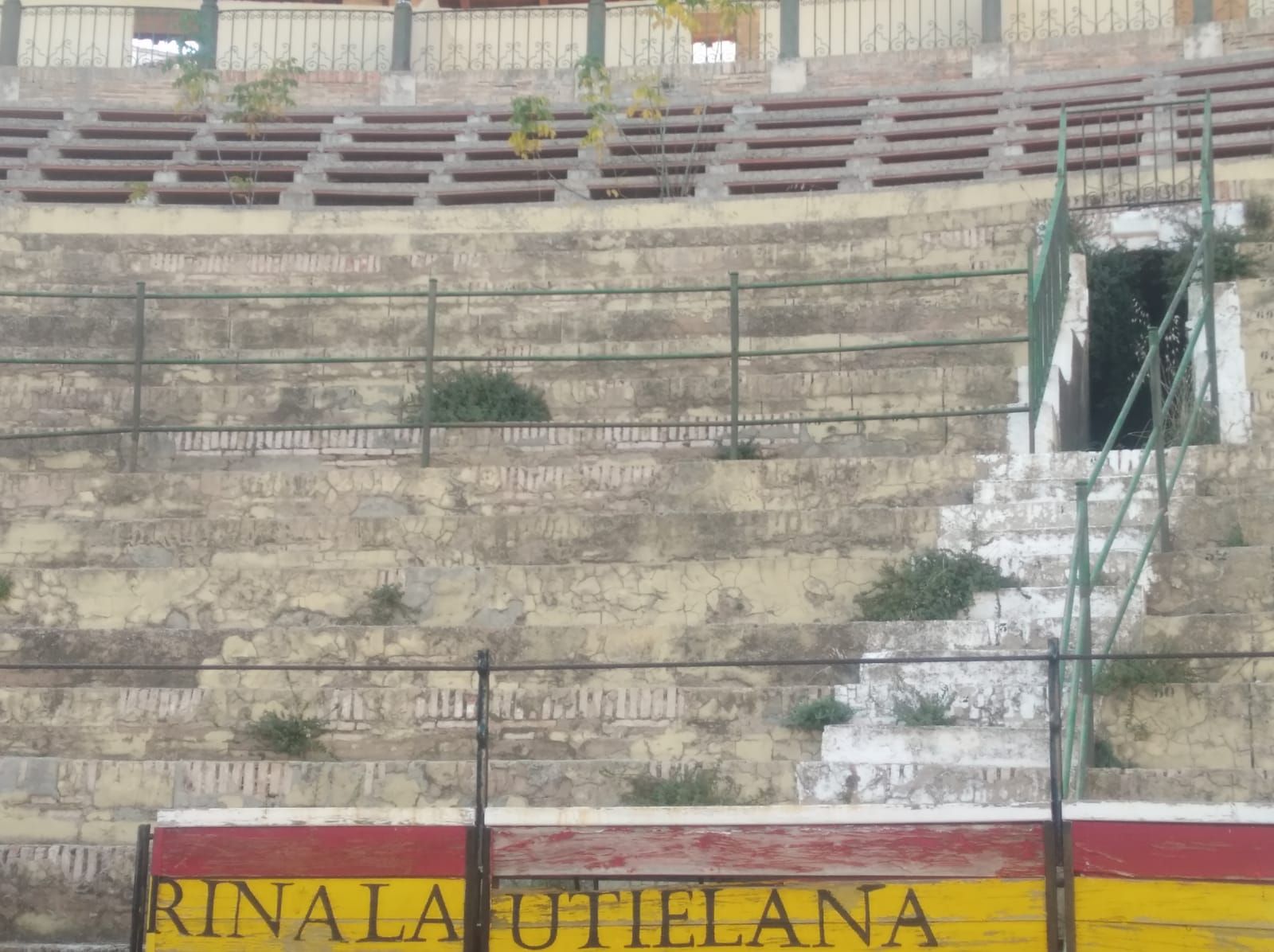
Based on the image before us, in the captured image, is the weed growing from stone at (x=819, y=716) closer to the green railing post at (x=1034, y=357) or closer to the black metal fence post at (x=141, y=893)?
the green railing post at (x=1034, y=357)

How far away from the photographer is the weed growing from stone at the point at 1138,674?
852 centimetres

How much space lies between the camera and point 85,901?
840 centimetres

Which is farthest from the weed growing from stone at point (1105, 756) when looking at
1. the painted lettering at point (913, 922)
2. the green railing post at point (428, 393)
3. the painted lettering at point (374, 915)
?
the green railing post at point (428, 393)

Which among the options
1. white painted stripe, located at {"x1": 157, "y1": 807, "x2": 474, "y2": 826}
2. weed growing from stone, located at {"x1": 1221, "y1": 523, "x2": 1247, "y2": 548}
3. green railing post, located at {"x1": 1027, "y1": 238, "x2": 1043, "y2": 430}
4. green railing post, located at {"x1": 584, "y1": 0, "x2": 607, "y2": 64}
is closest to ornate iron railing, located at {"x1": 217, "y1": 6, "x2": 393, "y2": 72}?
green railing post, located at {"x1": 584, "y1": 0, "x2": 607, "y2": 64}

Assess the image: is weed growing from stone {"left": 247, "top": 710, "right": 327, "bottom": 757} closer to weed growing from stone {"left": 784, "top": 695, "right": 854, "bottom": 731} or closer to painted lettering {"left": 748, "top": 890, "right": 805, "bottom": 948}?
weed growing from stone {"left": 784, "top": 695, "right": 854, "bottom": 731}

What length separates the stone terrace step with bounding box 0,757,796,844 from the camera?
872 cm

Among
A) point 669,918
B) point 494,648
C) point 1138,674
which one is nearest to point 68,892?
point 494,648

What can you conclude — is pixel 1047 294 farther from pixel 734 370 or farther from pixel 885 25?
pixel 885 25

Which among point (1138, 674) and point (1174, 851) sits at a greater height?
point (1138, 674)

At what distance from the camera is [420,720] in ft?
30.3

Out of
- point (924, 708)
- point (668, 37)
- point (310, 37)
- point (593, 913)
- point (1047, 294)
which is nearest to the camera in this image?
point (593, 913)

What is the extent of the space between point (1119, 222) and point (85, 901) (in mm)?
8118

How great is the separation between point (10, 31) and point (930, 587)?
528 inches

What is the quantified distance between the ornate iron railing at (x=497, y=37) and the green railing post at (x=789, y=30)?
196 centimetres
